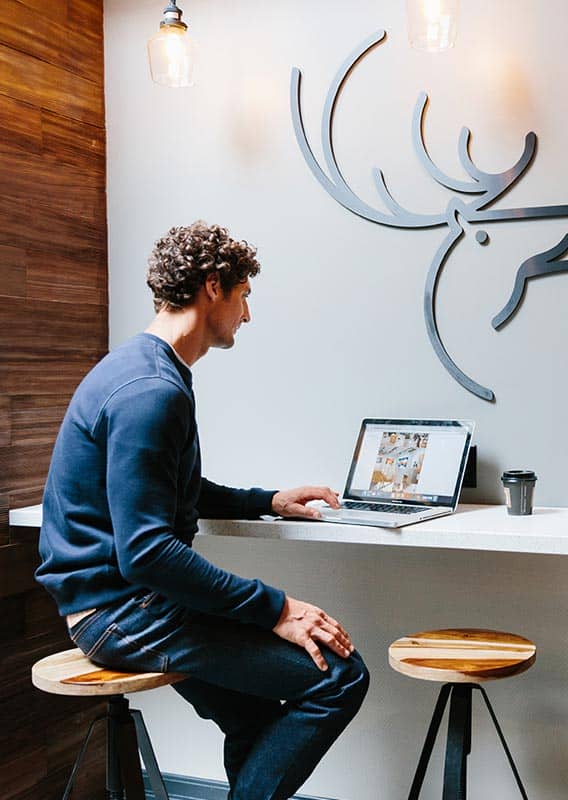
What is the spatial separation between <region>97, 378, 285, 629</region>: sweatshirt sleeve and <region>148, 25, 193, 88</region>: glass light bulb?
1.03 metres

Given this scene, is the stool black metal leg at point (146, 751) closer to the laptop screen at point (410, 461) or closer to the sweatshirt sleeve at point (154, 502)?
the sweatshirt sleeve at point (154, 502)

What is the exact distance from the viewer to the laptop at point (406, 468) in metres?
2.28

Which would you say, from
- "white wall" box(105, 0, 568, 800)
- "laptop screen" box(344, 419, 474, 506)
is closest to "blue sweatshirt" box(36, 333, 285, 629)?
"laptop screen" box(344, 419, 474, 506)

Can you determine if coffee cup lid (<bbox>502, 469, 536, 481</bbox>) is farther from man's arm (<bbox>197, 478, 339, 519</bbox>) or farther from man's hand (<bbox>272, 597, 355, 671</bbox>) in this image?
man's hand (<bbox>272, 597, 355, 671</bbox>)

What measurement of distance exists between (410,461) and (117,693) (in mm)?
920

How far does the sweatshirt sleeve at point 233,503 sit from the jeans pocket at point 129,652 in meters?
0.48

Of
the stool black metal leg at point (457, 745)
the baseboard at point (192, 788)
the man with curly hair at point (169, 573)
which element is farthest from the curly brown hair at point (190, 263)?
the baseboard at point (192, 788)

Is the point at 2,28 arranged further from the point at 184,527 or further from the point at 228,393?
the point at 184,527

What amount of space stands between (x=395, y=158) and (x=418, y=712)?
142cm

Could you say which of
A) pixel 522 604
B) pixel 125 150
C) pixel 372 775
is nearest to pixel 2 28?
pixel 125 150

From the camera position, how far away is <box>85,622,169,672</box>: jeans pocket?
1.85 m

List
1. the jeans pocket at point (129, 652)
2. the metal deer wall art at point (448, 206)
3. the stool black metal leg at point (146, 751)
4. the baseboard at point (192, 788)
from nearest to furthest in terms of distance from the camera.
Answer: the jeans pocket at point (129, 652) < the stool black metal leg at point (146, 751) < the metal deer wall art at point (448, 206) < the baseboard at point (192, 788)

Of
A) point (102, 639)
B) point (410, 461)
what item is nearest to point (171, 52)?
point (410, 461)

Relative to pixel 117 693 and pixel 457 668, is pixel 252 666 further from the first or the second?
pixel 457 668
